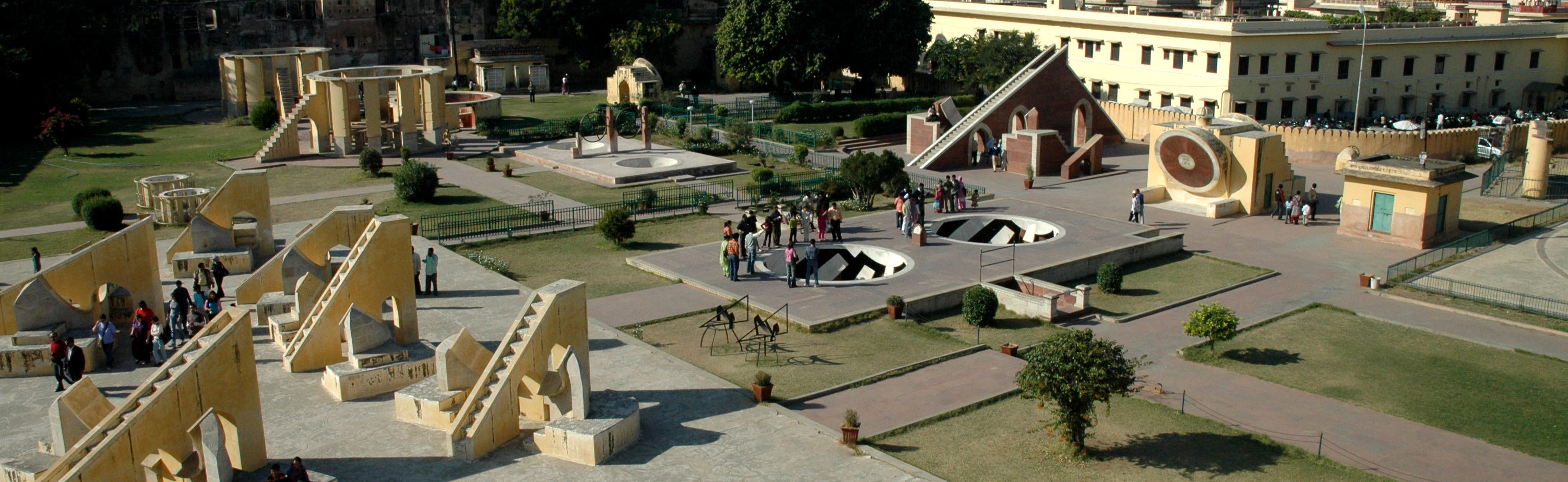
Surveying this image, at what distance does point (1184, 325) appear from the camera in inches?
1045

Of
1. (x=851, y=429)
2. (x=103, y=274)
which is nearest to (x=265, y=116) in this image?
(x=103, y=274)

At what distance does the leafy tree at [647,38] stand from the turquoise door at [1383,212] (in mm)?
41781

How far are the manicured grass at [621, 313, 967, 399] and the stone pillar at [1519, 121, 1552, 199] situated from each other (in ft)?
90.9

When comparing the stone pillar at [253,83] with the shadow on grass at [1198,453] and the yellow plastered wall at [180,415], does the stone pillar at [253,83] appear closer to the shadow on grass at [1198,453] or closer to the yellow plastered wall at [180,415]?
the yellow plastered wall at [180,415]

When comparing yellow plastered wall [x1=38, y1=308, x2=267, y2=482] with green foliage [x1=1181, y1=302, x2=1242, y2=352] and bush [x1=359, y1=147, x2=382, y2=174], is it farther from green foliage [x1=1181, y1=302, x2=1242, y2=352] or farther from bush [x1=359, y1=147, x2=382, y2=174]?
bush [x1=359, y1=147, x2=382, y2=174]

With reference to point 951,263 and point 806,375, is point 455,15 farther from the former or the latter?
point 806,375

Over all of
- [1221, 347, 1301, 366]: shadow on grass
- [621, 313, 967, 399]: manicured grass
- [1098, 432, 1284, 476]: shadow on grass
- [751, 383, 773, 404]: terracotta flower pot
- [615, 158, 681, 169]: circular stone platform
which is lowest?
[1098, 432, 1284, 476]: shadow on grass

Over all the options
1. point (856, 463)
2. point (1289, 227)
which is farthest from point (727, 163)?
point (856, 463)

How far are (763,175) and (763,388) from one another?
69.1 ft

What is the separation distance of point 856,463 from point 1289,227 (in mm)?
23509

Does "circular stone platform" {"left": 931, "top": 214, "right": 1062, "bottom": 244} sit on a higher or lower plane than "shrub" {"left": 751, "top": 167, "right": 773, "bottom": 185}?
lower

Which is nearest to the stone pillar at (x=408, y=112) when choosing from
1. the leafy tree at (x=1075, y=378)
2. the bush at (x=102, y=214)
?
the bush at (x=102, y=214)

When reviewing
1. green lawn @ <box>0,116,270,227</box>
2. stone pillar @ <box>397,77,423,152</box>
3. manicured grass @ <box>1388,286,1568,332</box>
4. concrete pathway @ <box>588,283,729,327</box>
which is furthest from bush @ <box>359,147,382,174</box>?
manicured grass @ <box>1388,286,1568,332</box>

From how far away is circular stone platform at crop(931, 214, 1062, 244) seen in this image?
3706cm
